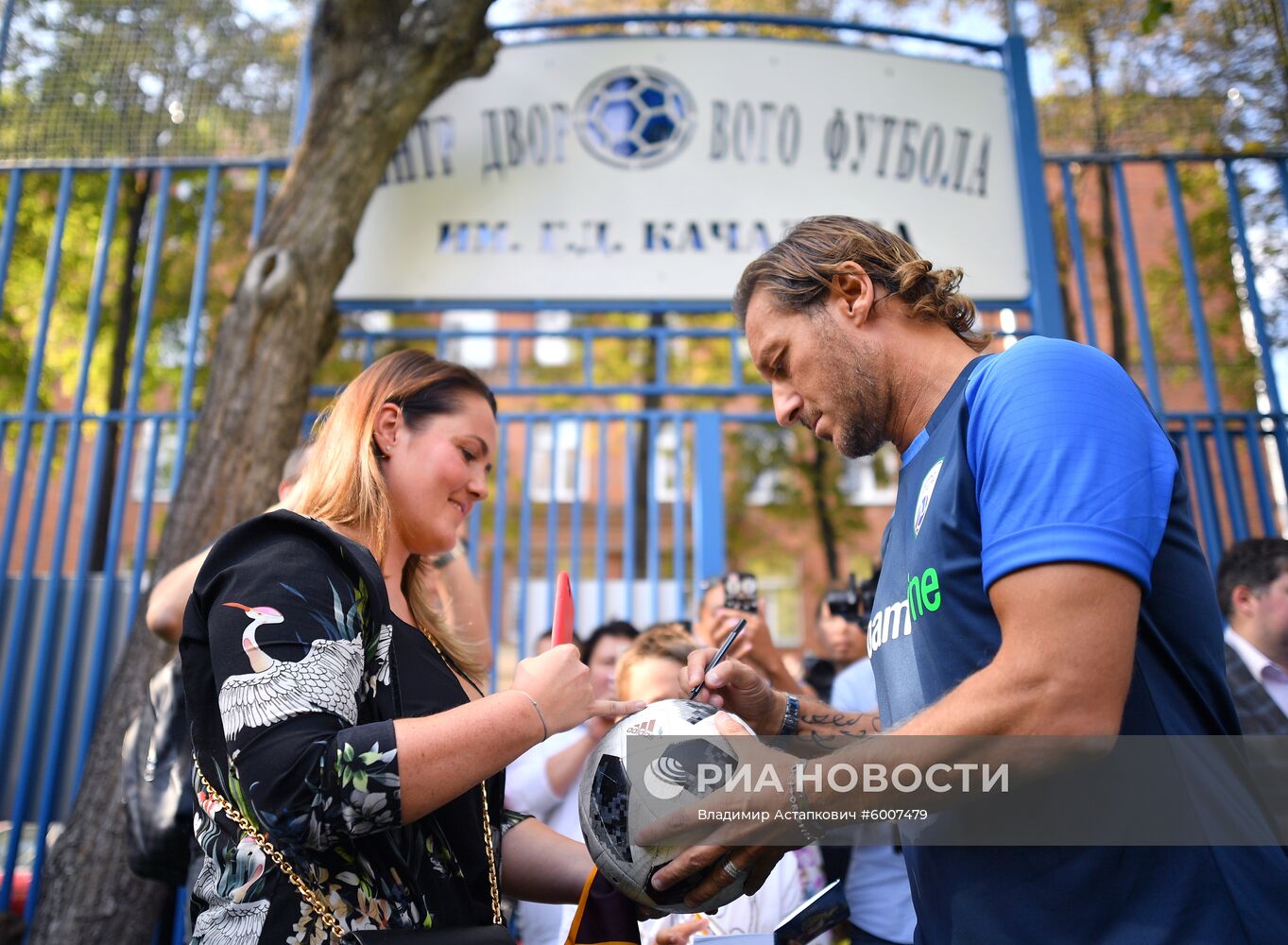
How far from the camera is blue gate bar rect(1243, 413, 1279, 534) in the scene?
5012 millimetres

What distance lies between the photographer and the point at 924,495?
5.17ft

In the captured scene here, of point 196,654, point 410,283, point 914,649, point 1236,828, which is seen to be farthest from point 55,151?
Result: point 1236,828

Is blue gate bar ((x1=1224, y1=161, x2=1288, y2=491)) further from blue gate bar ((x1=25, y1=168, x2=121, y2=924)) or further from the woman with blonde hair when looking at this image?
blue gate bar ((x1=25, y1=168, x2=121, y2=924))

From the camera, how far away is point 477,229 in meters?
5.30

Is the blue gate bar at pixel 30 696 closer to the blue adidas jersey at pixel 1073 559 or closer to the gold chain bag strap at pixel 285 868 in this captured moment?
the gold chain bag strap at pixel 285 868

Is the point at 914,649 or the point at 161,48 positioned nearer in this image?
the point at 914,649

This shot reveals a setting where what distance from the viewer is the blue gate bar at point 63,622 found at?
4.45m

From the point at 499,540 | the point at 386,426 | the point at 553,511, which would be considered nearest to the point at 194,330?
the point at 499,540

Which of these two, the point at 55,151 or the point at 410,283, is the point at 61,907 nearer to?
the point at 410,283

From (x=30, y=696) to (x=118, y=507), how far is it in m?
0.99

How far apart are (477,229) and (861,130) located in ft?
7.09

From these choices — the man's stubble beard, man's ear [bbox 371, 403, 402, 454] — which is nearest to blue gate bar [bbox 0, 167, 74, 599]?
man's ear [bbox 371, 403, 402, 454]

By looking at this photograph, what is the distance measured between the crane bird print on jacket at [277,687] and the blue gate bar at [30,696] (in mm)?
3822

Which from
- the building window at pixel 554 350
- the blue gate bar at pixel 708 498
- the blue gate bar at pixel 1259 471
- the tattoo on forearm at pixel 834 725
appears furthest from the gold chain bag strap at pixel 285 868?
the building window at pixel 554 350
